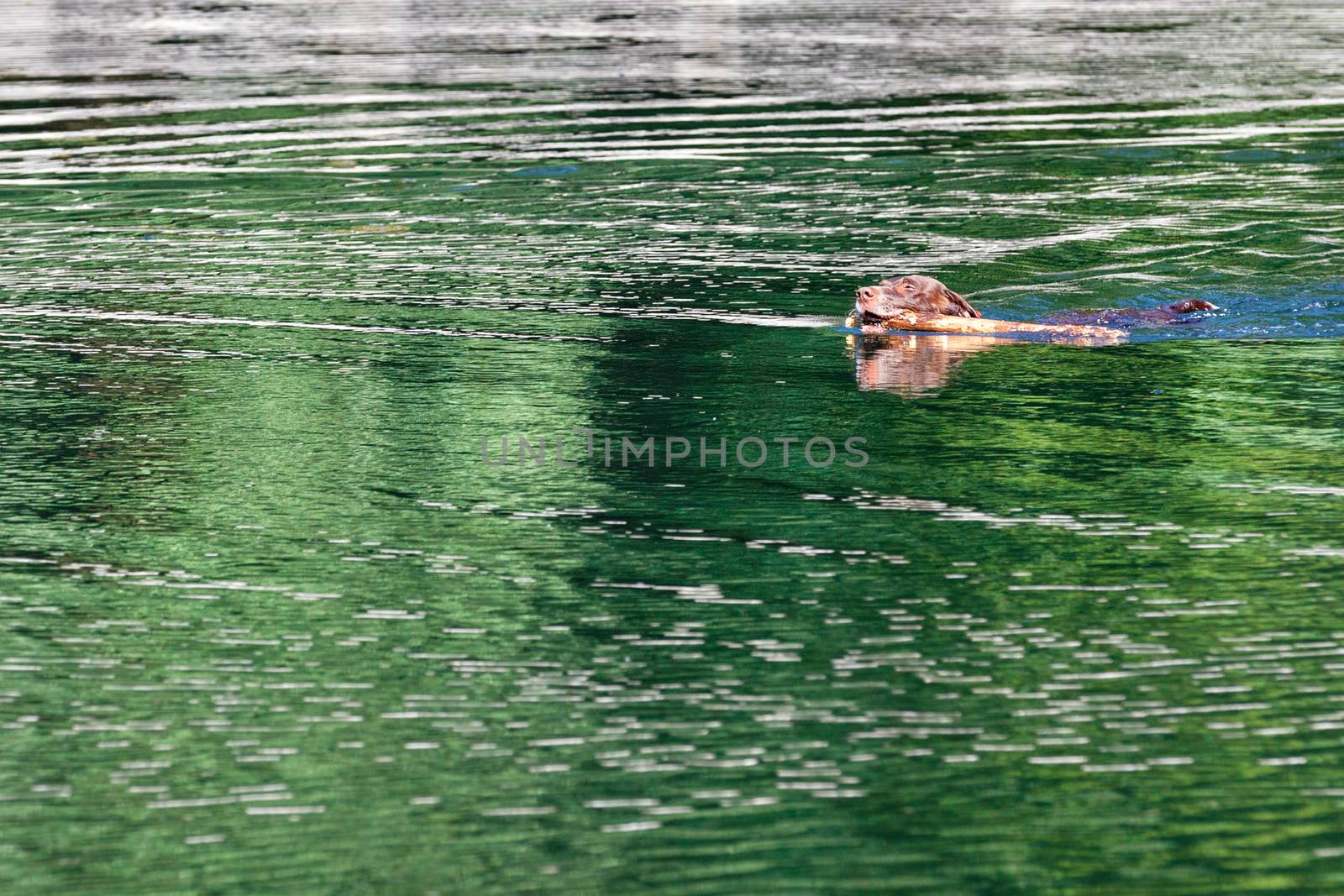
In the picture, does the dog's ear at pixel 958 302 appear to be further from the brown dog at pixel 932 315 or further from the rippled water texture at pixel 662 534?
the rippled water texture at pixel 662 534

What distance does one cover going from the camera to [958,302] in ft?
35.9

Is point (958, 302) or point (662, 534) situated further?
point (958, 302)

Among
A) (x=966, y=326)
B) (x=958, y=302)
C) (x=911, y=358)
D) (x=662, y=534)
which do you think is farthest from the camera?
(x=958, y=302)

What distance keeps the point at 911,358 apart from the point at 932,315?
0.76 metres

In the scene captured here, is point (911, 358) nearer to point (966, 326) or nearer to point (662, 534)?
point (966, 326)

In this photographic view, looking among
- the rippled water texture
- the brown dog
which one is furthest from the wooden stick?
the rippled water texture

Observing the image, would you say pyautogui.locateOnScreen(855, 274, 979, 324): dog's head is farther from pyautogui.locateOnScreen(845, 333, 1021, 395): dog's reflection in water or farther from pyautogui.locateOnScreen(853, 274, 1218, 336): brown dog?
pyautogui.locateOnScreen(845, 333, 1021, 395): dog's reflection in water

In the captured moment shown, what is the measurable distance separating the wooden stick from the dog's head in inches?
1.5

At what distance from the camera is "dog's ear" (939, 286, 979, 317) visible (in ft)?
35.9

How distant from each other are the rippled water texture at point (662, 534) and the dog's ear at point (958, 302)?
0.32 m

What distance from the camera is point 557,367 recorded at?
957 centimetres

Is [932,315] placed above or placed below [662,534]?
above

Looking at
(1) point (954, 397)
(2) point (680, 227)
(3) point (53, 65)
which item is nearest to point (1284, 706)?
(1) point (954, 397)

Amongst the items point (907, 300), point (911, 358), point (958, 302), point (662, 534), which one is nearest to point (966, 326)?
point (958, 302)
